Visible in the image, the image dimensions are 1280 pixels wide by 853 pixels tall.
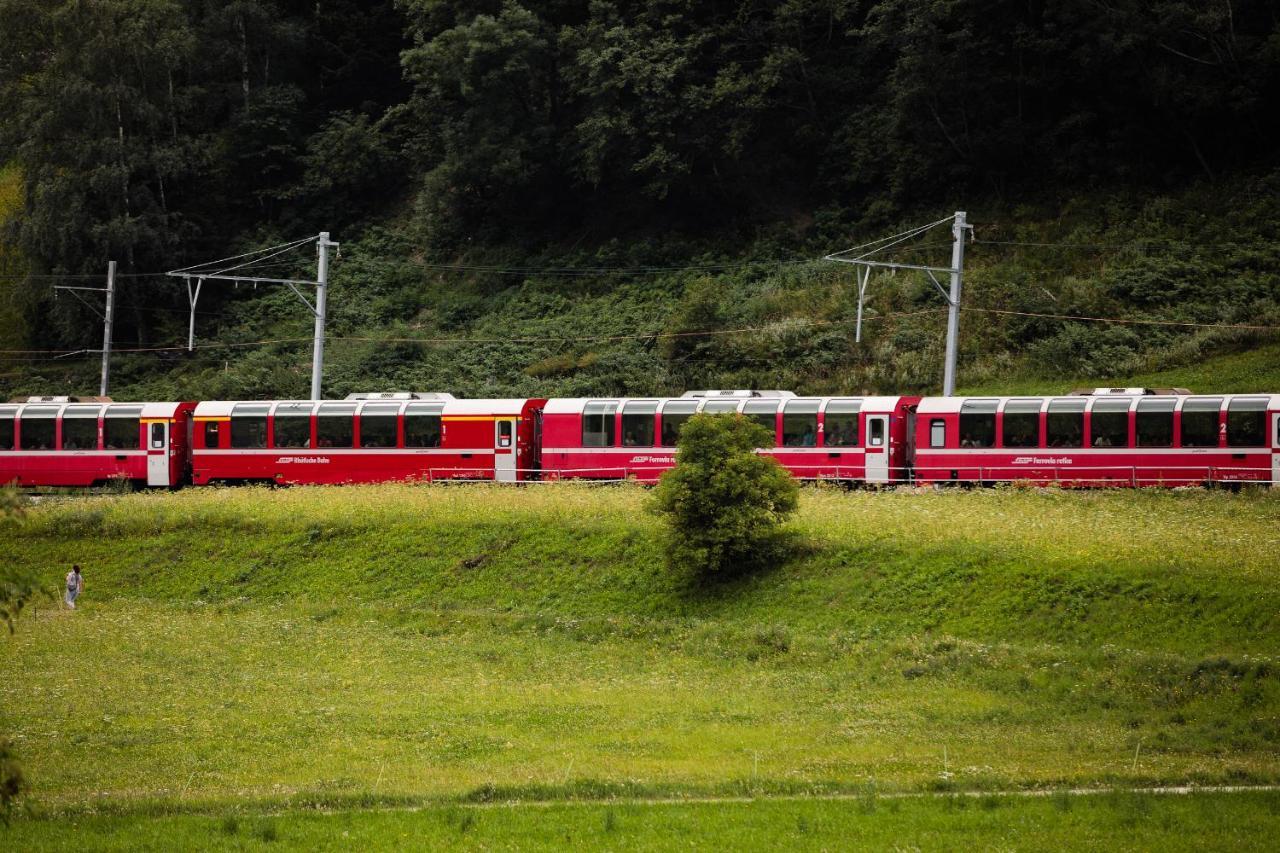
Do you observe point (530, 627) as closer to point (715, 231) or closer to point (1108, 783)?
point (1108, 783)

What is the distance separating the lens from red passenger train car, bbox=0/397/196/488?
5384cm

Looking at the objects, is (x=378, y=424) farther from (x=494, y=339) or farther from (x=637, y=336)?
(x=494, y=339)

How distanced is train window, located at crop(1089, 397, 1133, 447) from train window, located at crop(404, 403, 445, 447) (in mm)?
22371

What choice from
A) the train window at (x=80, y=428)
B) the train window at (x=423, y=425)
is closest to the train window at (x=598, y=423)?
the train window at (x=423, y=425)

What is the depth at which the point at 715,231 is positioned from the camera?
7800 cm

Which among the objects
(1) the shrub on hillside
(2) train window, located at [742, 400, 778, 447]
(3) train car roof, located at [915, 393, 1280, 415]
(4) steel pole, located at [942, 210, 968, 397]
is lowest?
(1) the shrub on hillside

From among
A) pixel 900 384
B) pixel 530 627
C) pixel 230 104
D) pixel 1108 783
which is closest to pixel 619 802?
pixel 1108 783

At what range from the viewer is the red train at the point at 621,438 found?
43.2 m

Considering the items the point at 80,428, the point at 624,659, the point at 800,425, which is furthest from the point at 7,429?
the point at 624,659

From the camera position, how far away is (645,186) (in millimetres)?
75625

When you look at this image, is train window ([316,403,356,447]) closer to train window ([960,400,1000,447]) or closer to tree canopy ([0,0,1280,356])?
train window ([960,400,1000,447])

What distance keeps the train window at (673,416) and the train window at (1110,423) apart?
12968 mm

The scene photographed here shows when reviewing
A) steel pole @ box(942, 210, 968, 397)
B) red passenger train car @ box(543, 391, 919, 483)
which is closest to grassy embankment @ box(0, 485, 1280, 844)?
red passenger train car @ box(543, 391, 919, 483)

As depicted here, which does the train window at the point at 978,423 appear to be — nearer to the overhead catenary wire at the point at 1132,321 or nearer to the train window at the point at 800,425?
the train window at the point at 800,425
